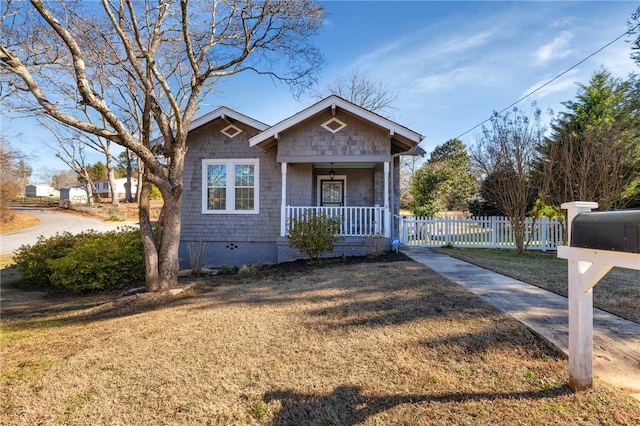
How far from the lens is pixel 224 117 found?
11328mm

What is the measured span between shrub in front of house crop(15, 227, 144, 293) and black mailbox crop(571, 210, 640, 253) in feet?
29.7

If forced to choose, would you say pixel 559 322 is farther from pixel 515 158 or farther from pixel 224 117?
pixel 224 117

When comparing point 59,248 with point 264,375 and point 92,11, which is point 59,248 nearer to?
point 92,11

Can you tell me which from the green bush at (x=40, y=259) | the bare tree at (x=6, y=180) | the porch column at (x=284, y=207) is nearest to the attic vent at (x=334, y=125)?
the porch column at (x=284, y=207)

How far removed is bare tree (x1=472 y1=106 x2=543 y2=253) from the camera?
440 inches

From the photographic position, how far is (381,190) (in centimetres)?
1190

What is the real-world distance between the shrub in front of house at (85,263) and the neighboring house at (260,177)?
2436 mm

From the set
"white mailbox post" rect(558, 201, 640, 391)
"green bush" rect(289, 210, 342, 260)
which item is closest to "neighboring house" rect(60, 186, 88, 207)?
"green bush" rect(289, 210, 342, 260)

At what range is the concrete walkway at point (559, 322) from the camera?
9.58ft

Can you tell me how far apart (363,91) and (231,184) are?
65.4ft

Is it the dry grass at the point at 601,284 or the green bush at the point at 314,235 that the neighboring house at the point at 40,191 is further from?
the dry grass at the point at 601,284

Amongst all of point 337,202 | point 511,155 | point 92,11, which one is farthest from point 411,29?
point 92,11

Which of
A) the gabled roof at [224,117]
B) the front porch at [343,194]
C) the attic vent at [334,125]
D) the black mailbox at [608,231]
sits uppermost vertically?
the gabled roof at [224,117]

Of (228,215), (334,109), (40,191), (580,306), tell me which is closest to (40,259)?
(228,215)
